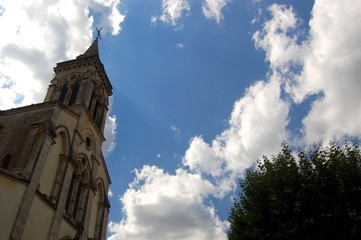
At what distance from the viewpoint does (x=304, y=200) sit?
1386 centimetres

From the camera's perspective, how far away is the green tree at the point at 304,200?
13273 millimetres

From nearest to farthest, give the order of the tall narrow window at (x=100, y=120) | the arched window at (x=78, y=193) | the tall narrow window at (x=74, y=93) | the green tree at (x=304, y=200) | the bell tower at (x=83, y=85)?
the green tree at (x=304, y=200) < the arched window at (x=78, y=193) < the tall narrow window at (x=74, y=93) < the bell tower at (x=83, y=85) < the tall narrow window at (x=100, y=120)

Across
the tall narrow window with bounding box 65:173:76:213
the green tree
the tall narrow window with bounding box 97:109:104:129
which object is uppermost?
the tall narrow window with bounding box 97:109:104:129

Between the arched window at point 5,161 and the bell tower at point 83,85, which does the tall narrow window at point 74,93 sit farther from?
the arched window at point 5,161

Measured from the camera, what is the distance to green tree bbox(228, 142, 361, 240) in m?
13.3

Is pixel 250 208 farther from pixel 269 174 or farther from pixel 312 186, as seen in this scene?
pixel 312 186

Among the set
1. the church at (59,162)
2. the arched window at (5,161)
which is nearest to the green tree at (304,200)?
the church at (59,162)

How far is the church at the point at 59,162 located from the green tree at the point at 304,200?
1120 cm

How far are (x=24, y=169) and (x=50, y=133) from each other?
2.96 m

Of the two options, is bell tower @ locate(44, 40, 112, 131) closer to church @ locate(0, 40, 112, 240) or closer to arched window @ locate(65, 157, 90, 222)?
church @ locate(0, 40, 112, 240)

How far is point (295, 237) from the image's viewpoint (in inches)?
526

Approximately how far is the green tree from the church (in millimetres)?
11196

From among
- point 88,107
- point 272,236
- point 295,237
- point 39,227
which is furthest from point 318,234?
point 88,107

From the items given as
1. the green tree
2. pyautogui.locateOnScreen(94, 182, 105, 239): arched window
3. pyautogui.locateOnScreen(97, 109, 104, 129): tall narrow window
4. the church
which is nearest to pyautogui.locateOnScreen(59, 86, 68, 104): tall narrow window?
the church
